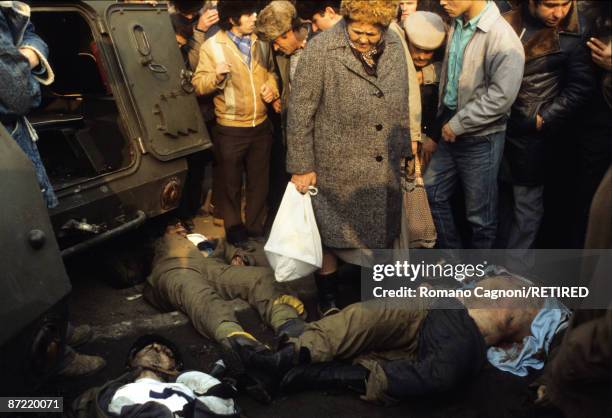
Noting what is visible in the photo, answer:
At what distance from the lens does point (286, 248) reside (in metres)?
3.40

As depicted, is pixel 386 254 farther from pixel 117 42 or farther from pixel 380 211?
pixel 117 42

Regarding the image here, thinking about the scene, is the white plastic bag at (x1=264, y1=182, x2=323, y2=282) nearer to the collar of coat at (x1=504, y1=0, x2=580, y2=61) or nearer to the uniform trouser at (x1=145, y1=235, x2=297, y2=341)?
the uniform trouser at (x1=145, y1=235, x2=297, y2=341)

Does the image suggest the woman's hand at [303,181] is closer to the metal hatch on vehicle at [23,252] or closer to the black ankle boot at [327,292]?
the black ankle boot at [327,292]

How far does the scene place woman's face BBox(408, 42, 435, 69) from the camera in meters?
4.13

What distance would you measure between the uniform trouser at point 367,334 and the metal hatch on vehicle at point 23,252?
131 cm

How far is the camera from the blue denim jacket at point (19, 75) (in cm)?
253

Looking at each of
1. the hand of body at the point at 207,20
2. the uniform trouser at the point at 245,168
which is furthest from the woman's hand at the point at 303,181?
the hand of body at the point at 207,20

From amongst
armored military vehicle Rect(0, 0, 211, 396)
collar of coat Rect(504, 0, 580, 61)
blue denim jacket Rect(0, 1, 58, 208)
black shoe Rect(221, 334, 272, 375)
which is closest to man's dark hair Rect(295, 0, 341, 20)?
armored military vehicle Rect(0, 0, 211, 396)

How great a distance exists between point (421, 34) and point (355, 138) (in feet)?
3.76

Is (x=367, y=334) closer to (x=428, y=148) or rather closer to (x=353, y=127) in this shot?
(x=353, y=127)

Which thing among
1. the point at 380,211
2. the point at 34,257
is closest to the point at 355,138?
the point at 380,211

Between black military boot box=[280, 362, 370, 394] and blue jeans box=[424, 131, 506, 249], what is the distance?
1.45 m

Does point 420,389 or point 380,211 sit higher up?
point 380,211

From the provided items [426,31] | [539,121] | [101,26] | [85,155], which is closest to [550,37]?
[539,121]
